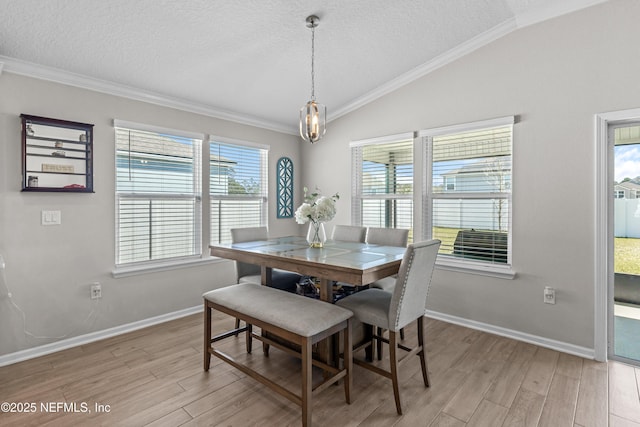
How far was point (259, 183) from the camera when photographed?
179 inches

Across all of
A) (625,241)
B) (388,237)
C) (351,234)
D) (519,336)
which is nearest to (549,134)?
(625,241)

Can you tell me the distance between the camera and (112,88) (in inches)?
122

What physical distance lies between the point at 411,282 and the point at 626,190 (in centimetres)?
218

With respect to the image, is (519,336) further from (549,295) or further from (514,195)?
(514,195)

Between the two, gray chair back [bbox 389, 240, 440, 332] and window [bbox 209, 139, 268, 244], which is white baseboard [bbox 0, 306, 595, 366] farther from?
gray chair back [bbox 389, 240, 440, 332]

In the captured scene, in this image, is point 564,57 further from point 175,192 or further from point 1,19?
point 1,19

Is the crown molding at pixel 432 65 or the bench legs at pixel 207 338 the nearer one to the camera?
the bench legs at pixel 207 338

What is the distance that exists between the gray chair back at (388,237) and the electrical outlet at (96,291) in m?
2.65

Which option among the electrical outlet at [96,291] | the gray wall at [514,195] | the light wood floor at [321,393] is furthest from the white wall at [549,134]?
the electrical outlet at [96,291]

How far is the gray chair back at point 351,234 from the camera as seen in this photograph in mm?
3479

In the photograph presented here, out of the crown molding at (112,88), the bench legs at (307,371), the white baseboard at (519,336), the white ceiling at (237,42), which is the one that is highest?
the white ceiling at (237,42)

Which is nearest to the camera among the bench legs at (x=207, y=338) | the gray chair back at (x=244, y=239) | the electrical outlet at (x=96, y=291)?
the bench legs at (x=207, y=338)

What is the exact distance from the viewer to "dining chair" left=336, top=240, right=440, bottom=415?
2027 millimetres

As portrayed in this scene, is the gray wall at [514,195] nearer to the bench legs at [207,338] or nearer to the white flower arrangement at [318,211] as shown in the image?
the bench legs at [207,338]
